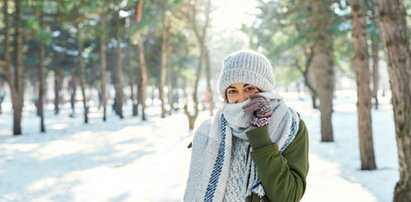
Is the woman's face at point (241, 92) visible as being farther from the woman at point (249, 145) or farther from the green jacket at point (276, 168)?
the green jacket at point (276, 168)

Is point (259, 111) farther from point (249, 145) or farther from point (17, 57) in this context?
point (17, 57)

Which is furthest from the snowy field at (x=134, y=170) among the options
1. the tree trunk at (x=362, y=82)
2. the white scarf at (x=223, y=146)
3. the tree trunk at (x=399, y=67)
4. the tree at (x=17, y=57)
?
the white scarf at (x=223, y=146)

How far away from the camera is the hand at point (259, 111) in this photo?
190 cm

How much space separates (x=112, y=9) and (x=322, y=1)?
1645 centimetres

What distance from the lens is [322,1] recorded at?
12.5 m

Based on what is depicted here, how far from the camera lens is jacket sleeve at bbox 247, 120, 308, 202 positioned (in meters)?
1.86

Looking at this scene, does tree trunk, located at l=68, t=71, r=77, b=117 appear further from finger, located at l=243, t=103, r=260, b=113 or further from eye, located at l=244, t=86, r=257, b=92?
finger, located at l=243, t=103, r=260, b=113

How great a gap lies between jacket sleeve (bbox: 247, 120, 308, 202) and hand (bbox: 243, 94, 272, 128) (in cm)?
3

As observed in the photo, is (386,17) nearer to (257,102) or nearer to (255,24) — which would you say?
(257,102)

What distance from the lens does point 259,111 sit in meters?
1.93

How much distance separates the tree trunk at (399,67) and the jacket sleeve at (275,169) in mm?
4175

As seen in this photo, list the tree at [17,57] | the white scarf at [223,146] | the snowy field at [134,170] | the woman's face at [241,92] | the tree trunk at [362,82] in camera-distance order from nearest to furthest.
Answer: the white scarf at [223,146] → the woman's face at [241,92] → the snowy field at [134,170] → the tree trunk at [362,82] → the tree at [17,57]

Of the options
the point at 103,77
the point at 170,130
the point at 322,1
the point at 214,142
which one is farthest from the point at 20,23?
the point at 214,142

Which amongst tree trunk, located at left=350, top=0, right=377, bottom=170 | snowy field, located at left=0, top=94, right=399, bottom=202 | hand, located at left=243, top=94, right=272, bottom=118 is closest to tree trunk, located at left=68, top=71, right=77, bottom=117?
snowy field, located at left=0, top=94, right=399, bottom=202
